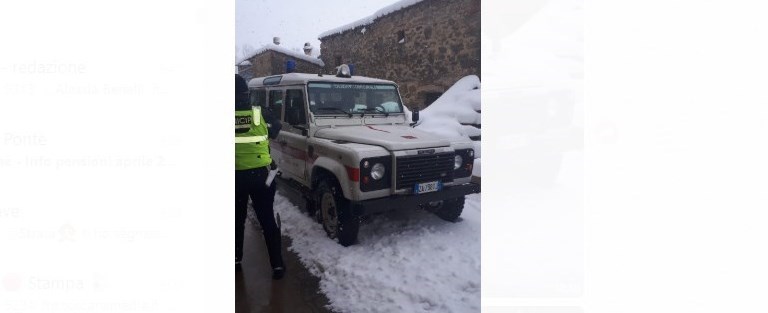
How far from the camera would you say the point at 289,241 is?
2.07m

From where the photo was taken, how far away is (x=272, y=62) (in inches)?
83.2

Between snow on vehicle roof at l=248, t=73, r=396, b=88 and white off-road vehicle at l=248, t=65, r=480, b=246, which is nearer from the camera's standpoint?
white off-road vehicle at l=248, t=65, r=480, b=246

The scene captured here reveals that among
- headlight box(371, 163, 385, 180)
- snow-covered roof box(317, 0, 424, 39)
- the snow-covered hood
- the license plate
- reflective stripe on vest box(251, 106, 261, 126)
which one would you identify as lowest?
the license plate

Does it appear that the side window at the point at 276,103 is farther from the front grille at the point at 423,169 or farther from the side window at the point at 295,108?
the front grille at the point at 423,169

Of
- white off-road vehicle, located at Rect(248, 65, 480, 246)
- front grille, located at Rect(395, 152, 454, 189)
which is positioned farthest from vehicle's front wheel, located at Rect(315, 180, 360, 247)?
front grille, located at Rect(395, 152, 454, 189)

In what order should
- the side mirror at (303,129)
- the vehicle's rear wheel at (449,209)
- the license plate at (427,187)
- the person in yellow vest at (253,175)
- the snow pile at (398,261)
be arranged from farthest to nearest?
the side mirror at (303,129) → the license plate at (427,187) → the vehicle's rear wheel at (449,209) → the snow pile at (398,261) → the person in yellow vest at (253,175)

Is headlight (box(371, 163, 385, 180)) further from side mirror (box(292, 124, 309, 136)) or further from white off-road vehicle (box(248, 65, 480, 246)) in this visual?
side mirror (box(292, 124, 309, 136))

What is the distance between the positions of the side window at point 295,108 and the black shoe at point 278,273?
1014mm

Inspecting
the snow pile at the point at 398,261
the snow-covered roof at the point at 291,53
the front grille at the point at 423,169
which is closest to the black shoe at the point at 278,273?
the snow pile at the point at 398,261

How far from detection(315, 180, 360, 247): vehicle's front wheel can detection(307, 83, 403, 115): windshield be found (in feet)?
1.63

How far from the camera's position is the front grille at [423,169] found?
2229mm

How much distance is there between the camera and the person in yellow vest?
1.65m
